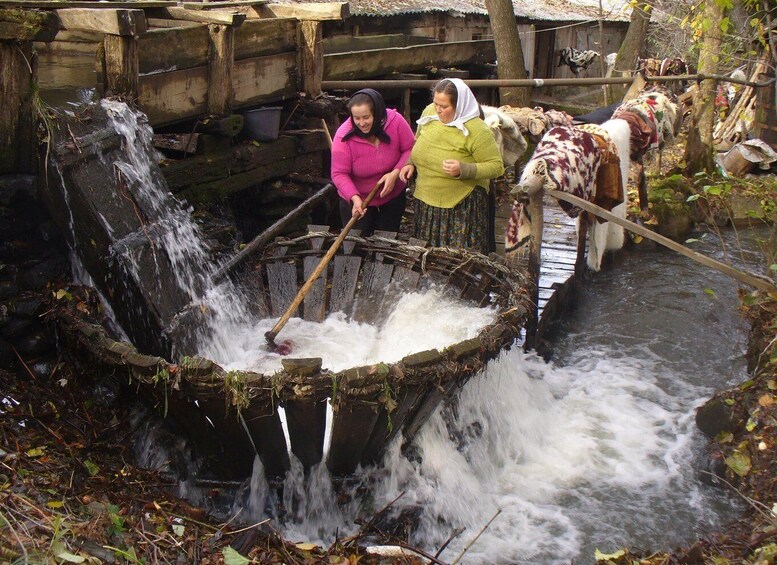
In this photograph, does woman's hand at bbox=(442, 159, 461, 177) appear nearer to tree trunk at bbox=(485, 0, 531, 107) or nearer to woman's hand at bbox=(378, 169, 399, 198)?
woman's hand at bbox=(378, 169, 399, 198)

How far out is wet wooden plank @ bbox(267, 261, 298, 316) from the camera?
561 cm

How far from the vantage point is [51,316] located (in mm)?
4086

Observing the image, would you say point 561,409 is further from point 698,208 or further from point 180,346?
point 698,208

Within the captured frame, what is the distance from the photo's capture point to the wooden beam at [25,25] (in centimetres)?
369

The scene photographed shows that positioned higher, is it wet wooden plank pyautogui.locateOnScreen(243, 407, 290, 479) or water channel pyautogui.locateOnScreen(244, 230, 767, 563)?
wet wooden plank pyautogui.locateOnScreen(243, 407, 290, 479)

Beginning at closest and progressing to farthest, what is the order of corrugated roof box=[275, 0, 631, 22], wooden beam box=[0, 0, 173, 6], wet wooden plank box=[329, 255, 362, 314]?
wooden beam box=[0, 0, 173, 6], wet wooden plank box=[329, 255, 362, 314], corrugated roof box=[275, 0, 631, 22]

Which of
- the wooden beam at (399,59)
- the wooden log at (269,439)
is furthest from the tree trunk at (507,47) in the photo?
the wooden log at (269,439)

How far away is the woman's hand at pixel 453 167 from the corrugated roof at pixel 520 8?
17.2ft

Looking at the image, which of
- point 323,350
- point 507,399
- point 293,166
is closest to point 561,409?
point 507,399

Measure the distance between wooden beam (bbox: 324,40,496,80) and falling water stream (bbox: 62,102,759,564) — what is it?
344 cm

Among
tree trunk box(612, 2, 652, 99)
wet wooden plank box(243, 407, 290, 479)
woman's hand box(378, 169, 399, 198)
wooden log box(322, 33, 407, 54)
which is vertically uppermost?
tree trunk box(612, 2, 652, 99)

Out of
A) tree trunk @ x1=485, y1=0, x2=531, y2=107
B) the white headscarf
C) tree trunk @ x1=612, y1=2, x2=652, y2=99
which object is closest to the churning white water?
the white headscarf

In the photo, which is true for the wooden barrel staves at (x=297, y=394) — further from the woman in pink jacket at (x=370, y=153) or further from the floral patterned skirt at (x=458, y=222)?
the woman in pink jacket at (x=370, y=153)

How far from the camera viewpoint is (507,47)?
409 inches
